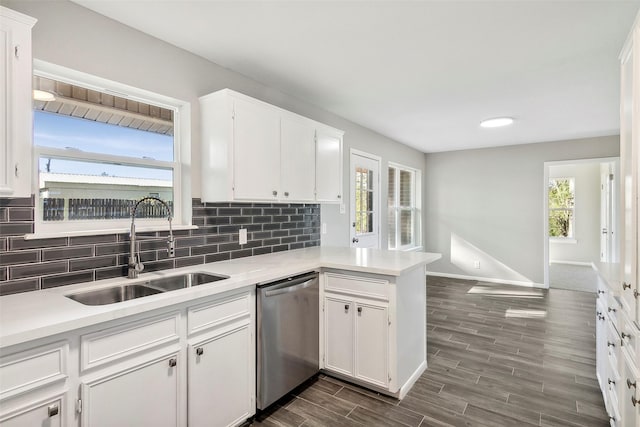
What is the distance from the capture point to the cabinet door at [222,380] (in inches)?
69.1

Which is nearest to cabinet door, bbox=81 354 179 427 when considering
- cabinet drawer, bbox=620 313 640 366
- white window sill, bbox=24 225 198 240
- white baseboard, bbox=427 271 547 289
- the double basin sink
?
the double basin sink

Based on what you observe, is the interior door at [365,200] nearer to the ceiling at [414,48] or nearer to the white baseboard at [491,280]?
the ceiling at [414,48]

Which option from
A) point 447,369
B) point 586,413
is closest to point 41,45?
point 447,369

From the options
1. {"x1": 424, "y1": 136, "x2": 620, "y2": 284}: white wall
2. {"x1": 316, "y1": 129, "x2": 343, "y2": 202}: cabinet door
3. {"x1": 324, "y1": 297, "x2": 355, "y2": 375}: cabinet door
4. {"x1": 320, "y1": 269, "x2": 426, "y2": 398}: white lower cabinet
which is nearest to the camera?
{"x1": 320, "y1": 269, "x2": 426, "y2": 398}: white lower cabinet

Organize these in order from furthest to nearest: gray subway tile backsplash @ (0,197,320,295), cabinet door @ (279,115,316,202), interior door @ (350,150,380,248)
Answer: interior door @ (350,150,380,248)
cabinet door @ (279,115,316,202)
gray subway tile backsplash @ (0,197,320,295)

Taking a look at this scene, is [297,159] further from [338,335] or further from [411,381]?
[411,381]

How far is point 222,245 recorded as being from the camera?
2664 millimetres

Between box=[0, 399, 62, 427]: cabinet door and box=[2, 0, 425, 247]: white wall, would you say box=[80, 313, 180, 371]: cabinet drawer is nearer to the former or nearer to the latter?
box=[0, 399, 62, 427]: cabinet door

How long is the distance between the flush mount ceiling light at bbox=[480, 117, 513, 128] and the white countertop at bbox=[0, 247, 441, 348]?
230 centimetres

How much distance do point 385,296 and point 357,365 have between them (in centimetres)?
57

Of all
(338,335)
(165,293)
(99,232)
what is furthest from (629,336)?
(99,232)

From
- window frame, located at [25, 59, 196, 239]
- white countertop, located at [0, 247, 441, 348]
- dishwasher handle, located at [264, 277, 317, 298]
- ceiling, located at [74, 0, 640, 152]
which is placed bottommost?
dishwasher handle, located at [264, 277, 317, 298]

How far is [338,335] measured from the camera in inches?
99.3

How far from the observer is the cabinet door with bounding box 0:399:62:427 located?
1170 mm
